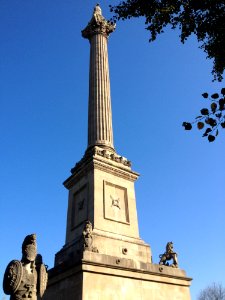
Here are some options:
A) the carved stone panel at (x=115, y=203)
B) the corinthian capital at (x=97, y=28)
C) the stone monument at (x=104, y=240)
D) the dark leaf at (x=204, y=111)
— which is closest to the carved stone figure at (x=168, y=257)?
the stone monument at (x=104, y=240)

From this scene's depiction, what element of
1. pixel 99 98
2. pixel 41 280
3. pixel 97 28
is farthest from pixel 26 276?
pixel 97 28

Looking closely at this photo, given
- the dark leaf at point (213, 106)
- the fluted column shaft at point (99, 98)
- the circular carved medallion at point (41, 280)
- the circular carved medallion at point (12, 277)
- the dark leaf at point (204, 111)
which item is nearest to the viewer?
the dark leaf at point (213, 106)

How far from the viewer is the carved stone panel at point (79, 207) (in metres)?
15.6

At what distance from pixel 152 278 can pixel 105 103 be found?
35.3 ft

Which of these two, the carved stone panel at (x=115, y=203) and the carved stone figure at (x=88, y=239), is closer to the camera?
the carved stone figure at (x=88, y=239)

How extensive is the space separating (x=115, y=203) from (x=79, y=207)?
6.15 ft

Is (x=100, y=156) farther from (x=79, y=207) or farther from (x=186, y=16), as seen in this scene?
(x=186, y=16)

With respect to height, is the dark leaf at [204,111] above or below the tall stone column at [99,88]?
below

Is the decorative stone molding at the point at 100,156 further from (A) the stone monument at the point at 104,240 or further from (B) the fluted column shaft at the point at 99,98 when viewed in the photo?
(B) the fluted column shaft at the point at 99,98

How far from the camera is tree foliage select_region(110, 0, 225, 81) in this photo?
9.66 metres

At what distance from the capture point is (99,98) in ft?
66.1

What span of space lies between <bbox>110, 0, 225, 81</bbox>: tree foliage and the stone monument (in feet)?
25.0

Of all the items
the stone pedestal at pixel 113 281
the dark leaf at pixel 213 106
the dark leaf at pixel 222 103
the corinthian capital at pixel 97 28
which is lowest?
the stone pedestal at pixel 113 281

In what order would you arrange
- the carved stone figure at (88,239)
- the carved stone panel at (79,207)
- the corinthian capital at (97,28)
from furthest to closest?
the corinthian capital at (97,28), the carved stone panel at (79,207), the carved stone figure at (88,239)
